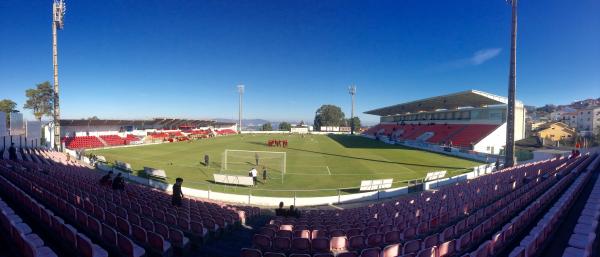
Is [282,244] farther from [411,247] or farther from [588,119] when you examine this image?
[588,119]

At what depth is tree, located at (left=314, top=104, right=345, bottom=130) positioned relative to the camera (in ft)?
482

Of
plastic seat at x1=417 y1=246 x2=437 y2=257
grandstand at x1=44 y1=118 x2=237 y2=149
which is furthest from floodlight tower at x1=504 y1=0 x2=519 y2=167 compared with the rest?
grandstand at x1=44 y1=118 x2=237 y2=149

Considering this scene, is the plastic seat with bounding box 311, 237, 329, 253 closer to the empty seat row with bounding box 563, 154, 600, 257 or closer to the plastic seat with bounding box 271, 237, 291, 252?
the plastic seat with bounding box 271, 237, 291, 252

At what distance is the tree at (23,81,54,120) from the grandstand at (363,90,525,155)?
7597 centimetres

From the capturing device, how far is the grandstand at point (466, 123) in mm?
37375

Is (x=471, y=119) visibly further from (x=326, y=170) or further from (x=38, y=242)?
(x=38, y=242)

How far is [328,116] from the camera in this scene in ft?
483

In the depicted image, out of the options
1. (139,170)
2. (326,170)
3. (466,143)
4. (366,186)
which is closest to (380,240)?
(366,186)

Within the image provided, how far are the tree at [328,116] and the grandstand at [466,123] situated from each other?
8231cm

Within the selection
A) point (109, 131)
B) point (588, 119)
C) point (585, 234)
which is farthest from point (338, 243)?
point (588, 119)

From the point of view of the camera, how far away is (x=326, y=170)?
23.4 meters

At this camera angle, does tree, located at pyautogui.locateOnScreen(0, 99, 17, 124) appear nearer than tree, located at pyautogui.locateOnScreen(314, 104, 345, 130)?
Yes

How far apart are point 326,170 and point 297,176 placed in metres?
3.62

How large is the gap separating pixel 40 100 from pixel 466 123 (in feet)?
289
